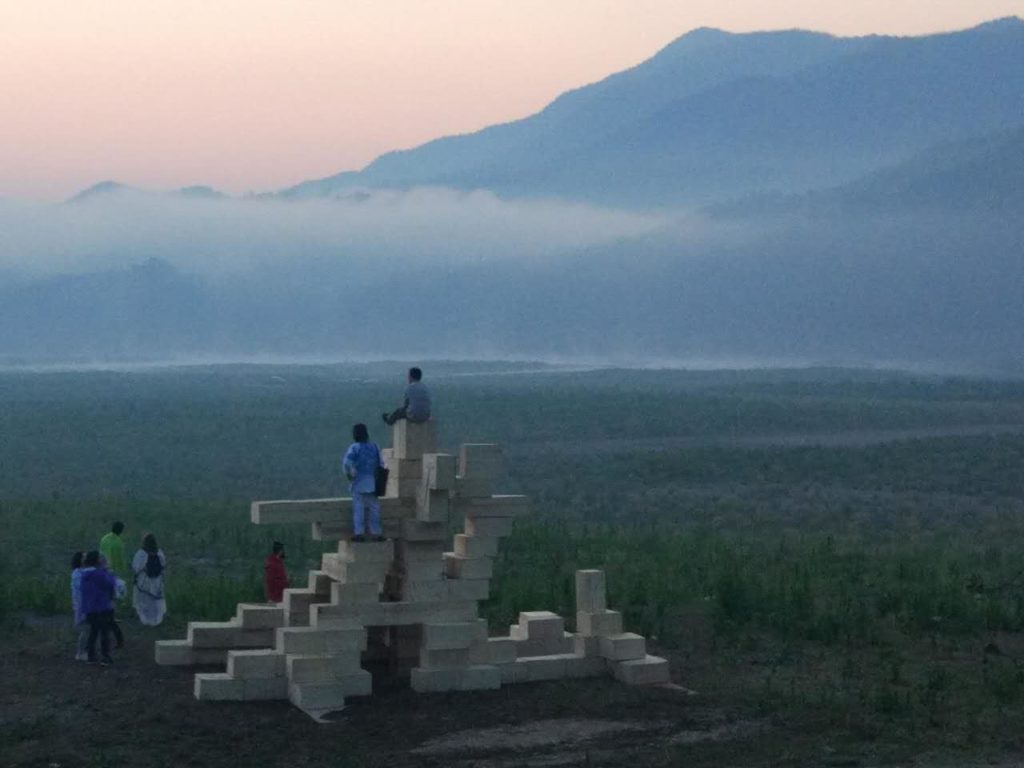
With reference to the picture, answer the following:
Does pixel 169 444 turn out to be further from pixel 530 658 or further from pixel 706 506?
pixel 530 658

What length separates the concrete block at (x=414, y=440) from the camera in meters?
16.7

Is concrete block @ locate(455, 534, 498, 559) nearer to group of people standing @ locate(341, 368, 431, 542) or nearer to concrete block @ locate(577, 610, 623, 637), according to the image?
group of people standing @ locate(341, 368, 431, 542)

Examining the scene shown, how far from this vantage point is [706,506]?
38.1 metres

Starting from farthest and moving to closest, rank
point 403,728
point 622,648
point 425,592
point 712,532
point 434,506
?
point 712,532, point 622,648, point 425,592, point 434,506, point 403,728

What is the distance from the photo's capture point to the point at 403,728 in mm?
14914

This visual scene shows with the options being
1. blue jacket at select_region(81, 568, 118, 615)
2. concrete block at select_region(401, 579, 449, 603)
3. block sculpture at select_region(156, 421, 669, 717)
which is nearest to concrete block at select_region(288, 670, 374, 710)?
block sculpture at select_region(156, 421, 669, 717)

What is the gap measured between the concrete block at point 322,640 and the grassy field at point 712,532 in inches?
50.1

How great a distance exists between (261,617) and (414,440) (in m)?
2.07

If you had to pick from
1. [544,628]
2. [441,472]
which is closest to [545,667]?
[544,628]

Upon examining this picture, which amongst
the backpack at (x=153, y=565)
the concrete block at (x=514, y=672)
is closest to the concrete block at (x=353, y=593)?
the concrete block at (x=514, y=672)

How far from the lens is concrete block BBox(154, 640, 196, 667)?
56.4 feet

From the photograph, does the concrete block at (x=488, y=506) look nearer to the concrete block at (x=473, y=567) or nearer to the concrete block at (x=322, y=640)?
the concrete block at (x=473, y=567)

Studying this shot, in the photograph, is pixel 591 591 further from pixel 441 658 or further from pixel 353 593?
pixel 353 593

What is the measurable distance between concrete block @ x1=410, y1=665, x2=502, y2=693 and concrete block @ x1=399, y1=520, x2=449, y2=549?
104 centimetres
